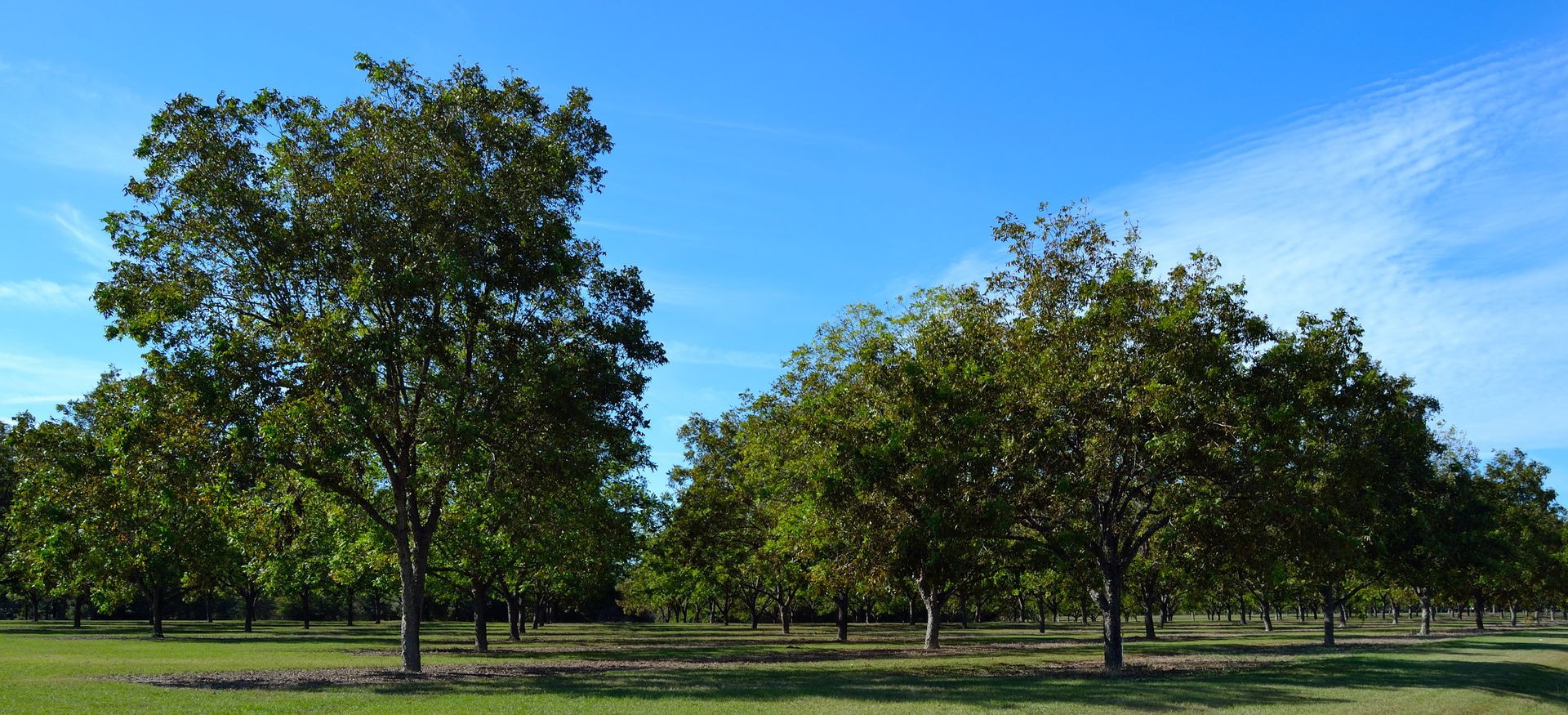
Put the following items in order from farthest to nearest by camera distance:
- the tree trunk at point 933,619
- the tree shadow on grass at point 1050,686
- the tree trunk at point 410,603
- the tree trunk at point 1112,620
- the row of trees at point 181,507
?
1. the tree trunk at point 933,619
2. the tree trunk at point 1112,620
3. the tree trunk at point 410,603
4. the row of trees at point 181,507
5. the tree shadow on grass at point 1050,686

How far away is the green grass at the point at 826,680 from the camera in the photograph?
20.3 m

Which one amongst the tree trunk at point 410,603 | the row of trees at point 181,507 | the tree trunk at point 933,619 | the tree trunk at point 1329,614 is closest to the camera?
the row of trees at point 181,507

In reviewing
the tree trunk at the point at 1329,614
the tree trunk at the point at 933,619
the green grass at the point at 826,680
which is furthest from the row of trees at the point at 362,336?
the tree trunk at the point at 1329,614

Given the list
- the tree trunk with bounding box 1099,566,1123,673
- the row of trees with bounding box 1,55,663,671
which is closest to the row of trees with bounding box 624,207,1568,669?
the tree trunk with bounding box 1099,566,1123,673

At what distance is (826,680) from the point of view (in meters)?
27.8

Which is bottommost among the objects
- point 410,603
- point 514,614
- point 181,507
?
point 514,614

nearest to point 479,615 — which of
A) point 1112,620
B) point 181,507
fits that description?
point 181,507

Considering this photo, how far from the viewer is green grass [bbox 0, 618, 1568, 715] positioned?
66.7 feet

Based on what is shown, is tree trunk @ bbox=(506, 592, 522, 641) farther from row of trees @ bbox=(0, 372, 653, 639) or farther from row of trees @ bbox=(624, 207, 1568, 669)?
row of trees @ bbox=(624, 207, 1568, 669)

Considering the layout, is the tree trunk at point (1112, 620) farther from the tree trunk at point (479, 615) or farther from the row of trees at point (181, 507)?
the tree trunk at point (479, 615)

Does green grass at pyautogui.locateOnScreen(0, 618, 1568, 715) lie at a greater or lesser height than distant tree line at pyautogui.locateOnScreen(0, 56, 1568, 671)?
lesser

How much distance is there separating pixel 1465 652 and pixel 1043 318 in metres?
25.2

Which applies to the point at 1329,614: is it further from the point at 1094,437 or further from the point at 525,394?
the point at 525,394

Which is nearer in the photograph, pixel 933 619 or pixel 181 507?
pixel 181 507
